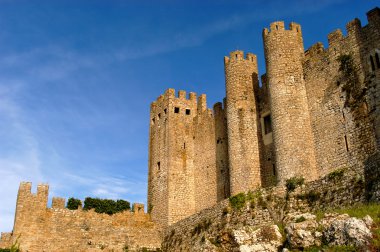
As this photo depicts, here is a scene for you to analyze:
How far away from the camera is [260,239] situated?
13227 millimetres

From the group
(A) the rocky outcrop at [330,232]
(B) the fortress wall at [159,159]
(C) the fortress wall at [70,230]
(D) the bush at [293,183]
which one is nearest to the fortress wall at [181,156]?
(B) the fortress wall at [159,159]

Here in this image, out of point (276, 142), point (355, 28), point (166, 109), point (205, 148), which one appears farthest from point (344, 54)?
Result: point (166, 109)

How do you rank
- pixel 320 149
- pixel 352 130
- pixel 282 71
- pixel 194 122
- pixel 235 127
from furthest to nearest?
pixel 194 122
pixel 235 127
pixel 282 71
pixel 320 149
pixel 352 130

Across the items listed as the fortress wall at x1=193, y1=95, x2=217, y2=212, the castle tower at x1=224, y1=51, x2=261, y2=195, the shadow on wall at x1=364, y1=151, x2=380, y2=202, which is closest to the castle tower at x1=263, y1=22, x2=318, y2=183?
the castle tower at x1=224, y1=51, x2=261, y2=195

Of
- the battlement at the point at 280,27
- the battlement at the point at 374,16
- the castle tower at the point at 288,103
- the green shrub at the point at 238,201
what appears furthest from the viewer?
the battlement at the point at 280,27

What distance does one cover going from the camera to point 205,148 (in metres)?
31.5

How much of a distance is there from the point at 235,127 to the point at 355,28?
28.7ft

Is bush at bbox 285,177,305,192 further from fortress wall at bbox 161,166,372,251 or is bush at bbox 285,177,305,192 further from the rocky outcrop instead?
the rocky outcrop

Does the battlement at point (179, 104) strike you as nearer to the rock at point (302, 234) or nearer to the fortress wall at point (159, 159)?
the fortress wall at point (159, 159)

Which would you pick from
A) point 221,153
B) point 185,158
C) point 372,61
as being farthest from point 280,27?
point 185,158

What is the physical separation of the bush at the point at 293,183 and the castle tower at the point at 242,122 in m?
4.12

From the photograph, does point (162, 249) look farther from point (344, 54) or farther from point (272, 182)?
point (344, 54)

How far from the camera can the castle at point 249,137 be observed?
21391mm

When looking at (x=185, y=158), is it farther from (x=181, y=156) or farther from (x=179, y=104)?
(x=179, y=104)
